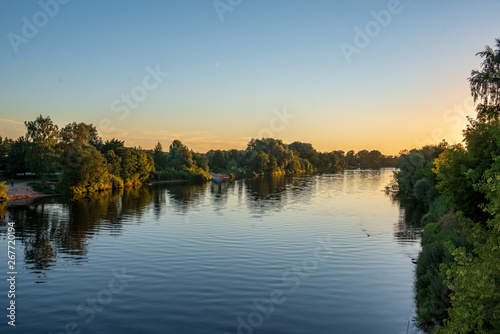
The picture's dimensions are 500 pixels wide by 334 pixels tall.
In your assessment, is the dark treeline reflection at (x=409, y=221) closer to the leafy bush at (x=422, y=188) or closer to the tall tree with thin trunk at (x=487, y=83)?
the leafy bush at (x=422, y=188)

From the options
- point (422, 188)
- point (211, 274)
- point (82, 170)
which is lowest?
point (211, 274)

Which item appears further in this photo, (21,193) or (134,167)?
(134,167)

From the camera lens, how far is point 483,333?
9.07 m

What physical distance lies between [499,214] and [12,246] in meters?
31.2

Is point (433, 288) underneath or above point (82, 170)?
underneath

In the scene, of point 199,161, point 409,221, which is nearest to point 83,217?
point 409,221

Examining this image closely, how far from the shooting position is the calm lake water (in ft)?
50.9

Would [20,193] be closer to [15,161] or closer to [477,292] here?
[15,161]

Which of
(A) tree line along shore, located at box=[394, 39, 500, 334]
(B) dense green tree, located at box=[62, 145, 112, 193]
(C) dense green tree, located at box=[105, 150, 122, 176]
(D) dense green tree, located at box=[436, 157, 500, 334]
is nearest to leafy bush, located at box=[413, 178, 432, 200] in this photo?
(A) tree line along shore, located at box=[394, 39, 500, 334]

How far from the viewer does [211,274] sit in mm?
21500

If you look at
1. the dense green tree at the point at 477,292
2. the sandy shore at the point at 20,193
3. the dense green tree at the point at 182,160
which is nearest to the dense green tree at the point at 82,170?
the sandy shore at the point at 20,193

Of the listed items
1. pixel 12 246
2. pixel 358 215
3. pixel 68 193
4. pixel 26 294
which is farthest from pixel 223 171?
pixel 26 294

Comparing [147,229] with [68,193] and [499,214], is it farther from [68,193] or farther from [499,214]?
A: [68,193]

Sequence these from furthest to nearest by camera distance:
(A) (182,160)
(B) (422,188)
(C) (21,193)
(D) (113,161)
Answer: 1. (A) (182,160)
2. (D) (113,161)
3. (C) (21,193)
4. (B) (422,188)
